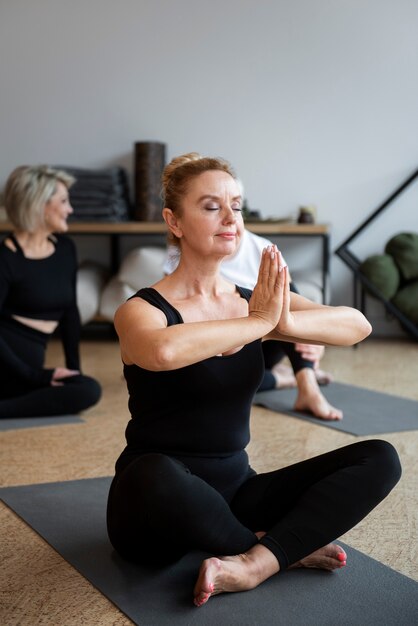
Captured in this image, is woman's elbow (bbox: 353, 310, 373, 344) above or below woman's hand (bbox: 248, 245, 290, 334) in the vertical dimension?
below

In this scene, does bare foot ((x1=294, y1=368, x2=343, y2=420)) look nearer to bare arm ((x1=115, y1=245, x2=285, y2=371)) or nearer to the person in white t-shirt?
the person in white t-shirt

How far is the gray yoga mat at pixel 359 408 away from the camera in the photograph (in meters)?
3.05

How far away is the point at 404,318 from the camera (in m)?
5.04

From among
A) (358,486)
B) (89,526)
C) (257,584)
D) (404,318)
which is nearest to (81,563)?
(89,526)

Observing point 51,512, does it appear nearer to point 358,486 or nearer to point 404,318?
point 358,486

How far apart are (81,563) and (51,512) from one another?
35cm

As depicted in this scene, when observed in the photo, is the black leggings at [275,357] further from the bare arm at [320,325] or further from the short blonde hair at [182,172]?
the short blonde hair at [182,172]

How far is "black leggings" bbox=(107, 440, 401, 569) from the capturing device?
1.61 metres

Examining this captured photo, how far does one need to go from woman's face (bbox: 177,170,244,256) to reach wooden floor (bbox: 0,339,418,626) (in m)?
0.67

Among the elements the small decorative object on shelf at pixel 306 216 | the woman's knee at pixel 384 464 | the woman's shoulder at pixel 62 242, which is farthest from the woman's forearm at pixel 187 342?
the small decorative object on shelf at pixel 306 216

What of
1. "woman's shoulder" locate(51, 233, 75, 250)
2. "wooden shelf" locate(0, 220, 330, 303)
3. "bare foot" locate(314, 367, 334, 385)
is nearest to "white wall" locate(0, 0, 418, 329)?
"wooden shelf" locate(0, 220, 330, 303)

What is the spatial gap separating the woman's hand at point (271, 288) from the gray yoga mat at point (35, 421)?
163 cm

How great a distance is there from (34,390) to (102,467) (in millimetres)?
823

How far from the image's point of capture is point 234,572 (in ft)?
5.32
